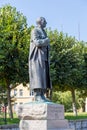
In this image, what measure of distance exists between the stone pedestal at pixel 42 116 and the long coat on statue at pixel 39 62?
2.68 feet

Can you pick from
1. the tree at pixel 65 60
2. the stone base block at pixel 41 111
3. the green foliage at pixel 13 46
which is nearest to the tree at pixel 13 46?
the green foliage at pixel 13 46

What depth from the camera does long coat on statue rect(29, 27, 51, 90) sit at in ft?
44.7

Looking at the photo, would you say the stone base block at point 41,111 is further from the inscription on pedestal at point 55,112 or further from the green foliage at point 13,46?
the green foliage at point 13,46

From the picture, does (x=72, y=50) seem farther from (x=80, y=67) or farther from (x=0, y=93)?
(x=0, y=93)

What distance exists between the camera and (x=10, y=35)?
34062 millimetres

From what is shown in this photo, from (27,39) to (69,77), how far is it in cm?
842

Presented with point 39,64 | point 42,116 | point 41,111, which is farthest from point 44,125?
point 39,64

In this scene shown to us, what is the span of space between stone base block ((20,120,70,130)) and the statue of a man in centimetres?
90

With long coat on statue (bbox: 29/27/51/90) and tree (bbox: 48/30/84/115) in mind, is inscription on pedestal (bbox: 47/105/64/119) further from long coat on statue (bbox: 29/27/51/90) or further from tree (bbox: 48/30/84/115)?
tree (bbox: 48/30/84/115)

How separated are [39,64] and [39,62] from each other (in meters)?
0.07

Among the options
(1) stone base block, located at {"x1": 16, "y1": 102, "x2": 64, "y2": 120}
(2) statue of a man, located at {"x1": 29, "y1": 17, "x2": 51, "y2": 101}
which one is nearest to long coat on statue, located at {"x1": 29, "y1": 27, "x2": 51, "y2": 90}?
(2) statue of a man, located at {"x1": 29, "y1": 17, "x2": 51, "y2": 101}

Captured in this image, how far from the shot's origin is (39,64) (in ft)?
45.1

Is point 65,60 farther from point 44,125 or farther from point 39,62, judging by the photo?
point 44,125

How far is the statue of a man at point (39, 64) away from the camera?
1362cm
